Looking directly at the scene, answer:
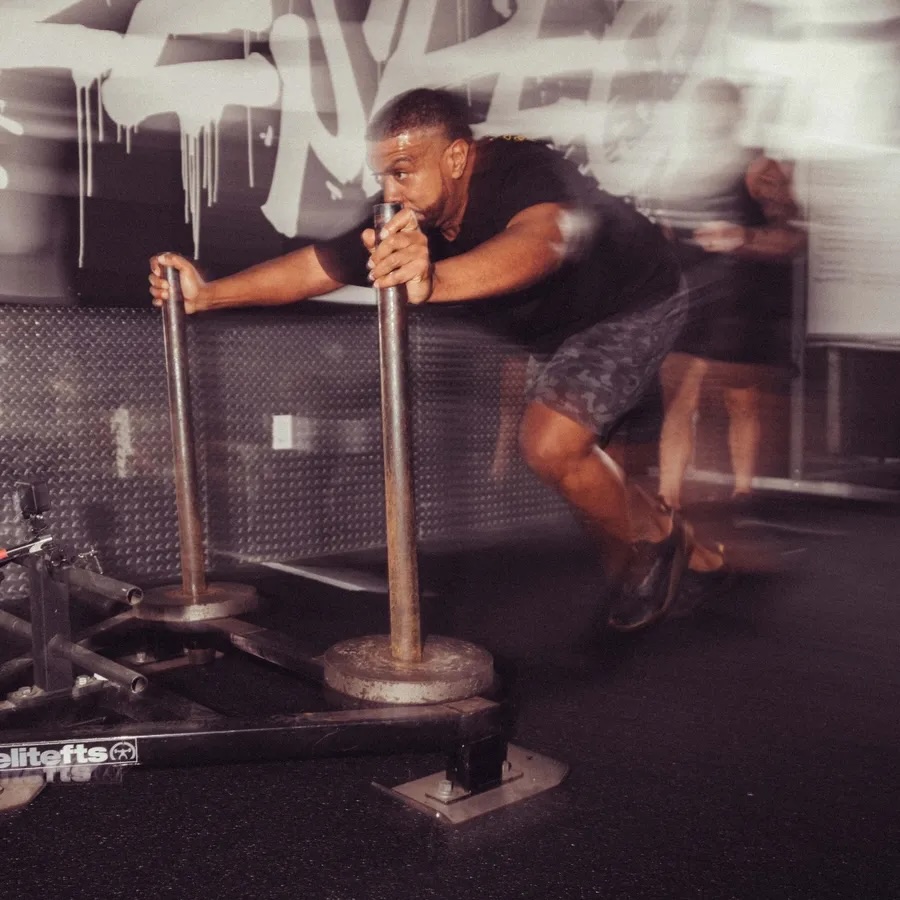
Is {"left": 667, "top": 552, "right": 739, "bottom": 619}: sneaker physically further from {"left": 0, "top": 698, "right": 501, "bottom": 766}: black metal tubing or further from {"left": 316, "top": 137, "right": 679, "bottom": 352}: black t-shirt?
{"left": 0, "top": 698, "right": 501, "bottom": 766}: black metal tubing

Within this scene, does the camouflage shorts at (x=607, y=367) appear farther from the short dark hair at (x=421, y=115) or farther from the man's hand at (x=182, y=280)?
the man's hand at (x=182, y=280)

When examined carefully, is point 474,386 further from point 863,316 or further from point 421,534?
point 863,316

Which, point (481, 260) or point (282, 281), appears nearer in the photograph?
point (481, 260)

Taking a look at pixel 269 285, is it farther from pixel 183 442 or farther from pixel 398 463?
pixel 398 463

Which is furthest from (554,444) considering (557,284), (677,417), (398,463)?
(677,417)

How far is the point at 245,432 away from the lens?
111 inches

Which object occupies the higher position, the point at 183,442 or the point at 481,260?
the point at 481,260

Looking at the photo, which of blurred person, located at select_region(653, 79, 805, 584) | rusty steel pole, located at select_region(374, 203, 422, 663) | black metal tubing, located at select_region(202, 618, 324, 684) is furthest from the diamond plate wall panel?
rusty steel pole, located at select_region(374, 203, 422, 663)

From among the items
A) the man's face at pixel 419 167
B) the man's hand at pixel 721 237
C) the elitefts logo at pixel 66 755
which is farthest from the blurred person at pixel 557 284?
the man's hand at pixel 721 237

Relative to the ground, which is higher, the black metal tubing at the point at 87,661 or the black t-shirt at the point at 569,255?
the black t-shirt at the point at 569,255

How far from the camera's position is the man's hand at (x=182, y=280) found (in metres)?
1.75

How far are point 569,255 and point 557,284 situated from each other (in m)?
0.38

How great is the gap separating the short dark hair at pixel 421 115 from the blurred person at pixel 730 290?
1.57m

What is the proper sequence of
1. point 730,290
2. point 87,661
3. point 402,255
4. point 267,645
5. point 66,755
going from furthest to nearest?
point 730,290, point 267,645, point 87,661, point 402,255, point 66,755
